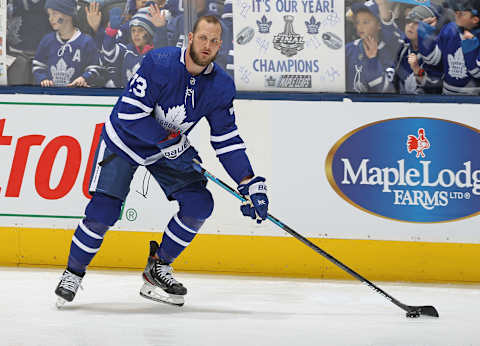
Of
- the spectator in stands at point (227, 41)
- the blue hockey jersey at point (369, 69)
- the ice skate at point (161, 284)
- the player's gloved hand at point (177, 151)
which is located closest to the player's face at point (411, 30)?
the blue hockey jersey at point (369, 69)

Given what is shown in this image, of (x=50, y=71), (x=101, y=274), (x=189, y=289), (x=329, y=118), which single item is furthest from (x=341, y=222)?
(x=50, y=71)

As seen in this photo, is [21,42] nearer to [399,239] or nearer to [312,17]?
[312,17]

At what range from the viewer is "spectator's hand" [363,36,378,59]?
15.1ft

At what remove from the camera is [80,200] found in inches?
184

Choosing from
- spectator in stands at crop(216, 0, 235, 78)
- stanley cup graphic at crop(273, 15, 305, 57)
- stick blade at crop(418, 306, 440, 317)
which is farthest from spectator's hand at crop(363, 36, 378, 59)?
stick blade at crop(418, 306, 440, 317)

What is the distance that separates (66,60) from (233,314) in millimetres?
1997

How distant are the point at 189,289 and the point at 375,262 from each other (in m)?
1.00

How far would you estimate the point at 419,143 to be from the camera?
4457 mm

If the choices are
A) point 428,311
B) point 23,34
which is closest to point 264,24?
point 23,34

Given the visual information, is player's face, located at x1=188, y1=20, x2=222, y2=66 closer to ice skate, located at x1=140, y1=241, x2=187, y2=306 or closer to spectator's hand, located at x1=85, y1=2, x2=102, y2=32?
ice skate, located at x1=140, y1=241, x2=187, y2=306

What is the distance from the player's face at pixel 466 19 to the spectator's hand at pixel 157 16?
1.56m

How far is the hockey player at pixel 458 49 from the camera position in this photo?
450cm

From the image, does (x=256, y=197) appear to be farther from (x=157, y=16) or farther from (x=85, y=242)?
(x=157, y=16)

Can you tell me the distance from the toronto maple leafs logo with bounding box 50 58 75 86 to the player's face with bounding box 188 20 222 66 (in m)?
1.51
